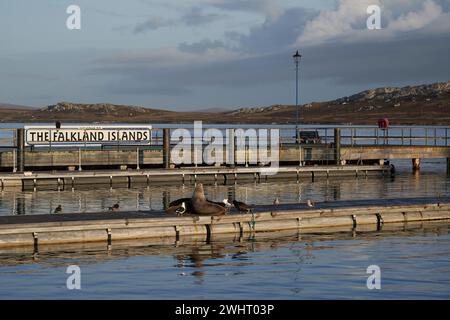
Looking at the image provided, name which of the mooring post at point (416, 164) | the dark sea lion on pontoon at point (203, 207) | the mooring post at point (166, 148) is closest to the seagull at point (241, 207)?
the dark sea lion on pontoon at point (203, 207)

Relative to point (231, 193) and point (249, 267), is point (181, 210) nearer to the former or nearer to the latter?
point (249, 267)

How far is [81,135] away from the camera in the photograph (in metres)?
50.4

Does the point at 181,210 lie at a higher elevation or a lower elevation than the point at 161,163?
lower

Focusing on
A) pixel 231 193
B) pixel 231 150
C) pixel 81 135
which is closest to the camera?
pixel 231 193

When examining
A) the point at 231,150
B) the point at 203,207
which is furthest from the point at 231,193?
the point at 203,207

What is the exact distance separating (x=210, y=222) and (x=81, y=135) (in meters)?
24.4

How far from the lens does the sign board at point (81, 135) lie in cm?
4909

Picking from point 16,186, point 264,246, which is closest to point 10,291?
point 264,246

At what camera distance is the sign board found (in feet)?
161

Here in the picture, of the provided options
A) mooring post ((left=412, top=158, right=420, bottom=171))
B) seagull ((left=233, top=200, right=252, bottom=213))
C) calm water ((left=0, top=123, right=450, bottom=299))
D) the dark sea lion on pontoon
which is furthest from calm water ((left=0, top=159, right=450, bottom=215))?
calm water ((left=0, top=123, right=450, bottom=299))

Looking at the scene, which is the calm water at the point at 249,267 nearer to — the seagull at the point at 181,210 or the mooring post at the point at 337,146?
the seagull at the point at 181,210

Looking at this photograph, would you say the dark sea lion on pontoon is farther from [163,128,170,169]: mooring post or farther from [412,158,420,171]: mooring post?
[412,158,420,171]: mooring post
